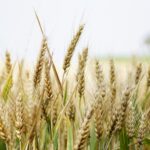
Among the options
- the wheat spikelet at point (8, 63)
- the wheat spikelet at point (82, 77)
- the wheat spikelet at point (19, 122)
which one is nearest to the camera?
the wheat spikelet at point (19, 122)

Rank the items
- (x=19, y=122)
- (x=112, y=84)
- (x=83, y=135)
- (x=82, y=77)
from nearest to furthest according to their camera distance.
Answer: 1. (x=83, y=135)
2. (x=19, y=122)
3. (x=82, y=77)
4. (x=112, y=84)

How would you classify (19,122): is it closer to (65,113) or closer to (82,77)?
(65,113)

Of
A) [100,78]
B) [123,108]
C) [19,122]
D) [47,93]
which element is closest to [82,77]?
[100,78]

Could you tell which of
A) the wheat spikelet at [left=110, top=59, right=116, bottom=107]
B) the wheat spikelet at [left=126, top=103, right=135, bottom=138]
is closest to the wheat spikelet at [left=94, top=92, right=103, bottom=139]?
the wheat spikelet at [left=126, top=103, right=135, bottom=138]

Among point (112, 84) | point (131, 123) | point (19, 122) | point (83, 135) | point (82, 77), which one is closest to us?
point (83, 135)

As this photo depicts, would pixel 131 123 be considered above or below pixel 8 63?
below

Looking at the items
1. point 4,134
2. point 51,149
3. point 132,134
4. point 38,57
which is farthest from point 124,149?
point 4,134

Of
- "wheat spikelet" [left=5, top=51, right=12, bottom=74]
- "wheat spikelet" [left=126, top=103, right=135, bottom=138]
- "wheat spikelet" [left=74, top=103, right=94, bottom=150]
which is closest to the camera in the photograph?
"wheat spikelet" [left=74, top=103, right=94, bottom=150]

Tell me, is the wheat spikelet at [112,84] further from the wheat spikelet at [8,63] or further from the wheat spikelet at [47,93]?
the wheat spikelet at [8,63]

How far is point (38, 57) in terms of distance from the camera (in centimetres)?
146

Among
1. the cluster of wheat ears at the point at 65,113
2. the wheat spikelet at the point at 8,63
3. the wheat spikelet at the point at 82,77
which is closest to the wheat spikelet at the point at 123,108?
the cluster of wheat ears at the point at 65,113

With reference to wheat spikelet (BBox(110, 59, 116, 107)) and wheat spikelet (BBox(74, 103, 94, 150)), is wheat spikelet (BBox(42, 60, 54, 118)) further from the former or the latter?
wheat spikelet (BBox(74, 103, 94, 150))

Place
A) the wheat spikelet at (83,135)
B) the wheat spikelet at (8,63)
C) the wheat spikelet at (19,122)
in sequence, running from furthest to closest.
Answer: the wheat spikelet at (8,63) → the wheat spikelet at (19,122) → the wheat spikelet at (83,135)

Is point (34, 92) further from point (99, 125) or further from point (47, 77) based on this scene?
point (99, 125)
